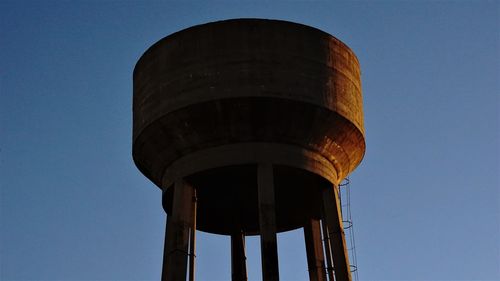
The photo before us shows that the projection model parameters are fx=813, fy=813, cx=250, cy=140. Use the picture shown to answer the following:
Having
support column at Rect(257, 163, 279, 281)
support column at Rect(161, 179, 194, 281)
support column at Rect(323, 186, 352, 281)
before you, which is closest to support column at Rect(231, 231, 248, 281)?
support column at Rect(161, 179, 194, 281)

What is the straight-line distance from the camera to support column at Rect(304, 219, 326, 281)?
1000 inches

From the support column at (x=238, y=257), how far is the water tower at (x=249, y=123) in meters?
2.73

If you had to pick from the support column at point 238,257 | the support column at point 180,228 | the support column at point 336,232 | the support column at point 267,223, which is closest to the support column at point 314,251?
the support column at point 238,257

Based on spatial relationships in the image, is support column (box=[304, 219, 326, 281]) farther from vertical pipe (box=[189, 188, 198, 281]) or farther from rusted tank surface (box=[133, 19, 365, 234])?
vertical pipe (box=[189, 188, 198, 281])

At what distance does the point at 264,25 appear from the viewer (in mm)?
22781

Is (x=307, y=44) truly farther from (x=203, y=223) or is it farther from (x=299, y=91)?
(x=203, y=223)

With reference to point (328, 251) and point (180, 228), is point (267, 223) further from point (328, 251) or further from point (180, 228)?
point (328, 251)

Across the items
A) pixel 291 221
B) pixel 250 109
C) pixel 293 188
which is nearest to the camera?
pixel 250 109

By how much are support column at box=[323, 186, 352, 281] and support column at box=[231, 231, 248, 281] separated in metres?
4.37

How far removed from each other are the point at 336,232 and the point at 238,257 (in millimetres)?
4878

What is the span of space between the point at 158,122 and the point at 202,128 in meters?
1.36

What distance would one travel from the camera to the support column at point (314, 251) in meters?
25.4

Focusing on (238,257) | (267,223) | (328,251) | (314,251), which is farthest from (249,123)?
(238,257)

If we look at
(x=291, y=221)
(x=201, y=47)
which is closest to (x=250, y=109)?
(x=201, y=47)
